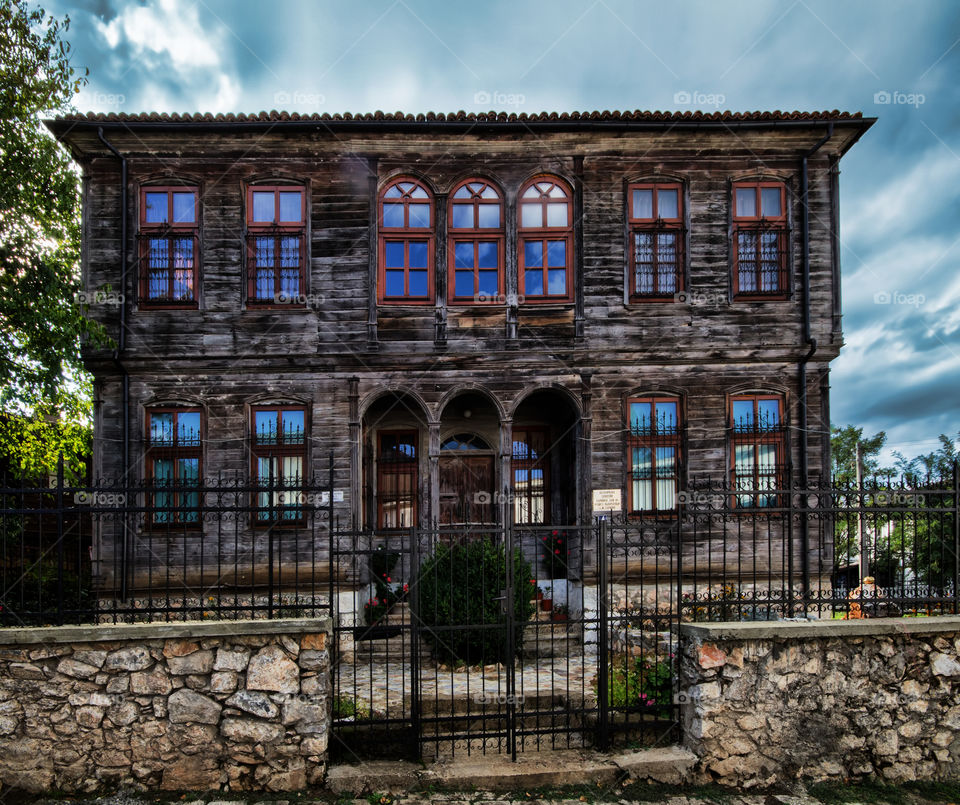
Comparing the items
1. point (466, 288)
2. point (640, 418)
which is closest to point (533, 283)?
Answer: point (466, 288)

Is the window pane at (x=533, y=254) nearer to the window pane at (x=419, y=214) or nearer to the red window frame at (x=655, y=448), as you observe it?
the window pane at (x=419, y=214)

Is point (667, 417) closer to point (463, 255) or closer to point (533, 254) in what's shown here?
point (533, 254)

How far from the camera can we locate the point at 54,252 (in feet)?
44.0

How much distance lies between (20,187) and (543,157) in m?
10.3

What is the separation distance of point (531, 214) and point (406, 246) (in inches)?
103

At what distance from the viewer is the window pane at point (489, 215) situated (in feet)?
41.3

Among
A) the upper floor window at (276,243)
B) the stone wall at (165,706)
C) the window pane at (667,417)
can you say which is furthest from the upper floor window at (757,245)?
the stone wall at (165,706)

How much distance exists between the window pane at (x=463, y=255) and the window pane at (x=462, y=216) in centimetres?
38

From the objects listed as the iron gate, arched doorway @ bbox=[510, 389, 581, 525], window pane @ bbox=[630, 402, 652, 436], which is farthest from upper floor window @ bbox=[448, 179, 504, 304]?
the iron gate

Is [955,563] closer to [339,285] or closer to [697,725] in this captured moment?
[697,725]

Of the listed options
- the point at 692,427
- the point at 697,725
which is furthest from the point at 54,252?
the point at 697,725

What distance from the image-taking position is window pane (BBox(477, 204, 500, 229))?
12602 millimetres

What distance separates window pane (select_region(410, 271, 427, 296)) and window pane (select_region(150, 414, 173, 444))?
5332mm

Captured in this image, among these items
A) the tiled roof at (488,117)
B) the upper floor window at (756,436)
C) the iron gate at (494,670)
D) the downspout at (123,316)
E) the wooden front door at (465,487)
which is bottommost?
the iron gate at (494,670)
